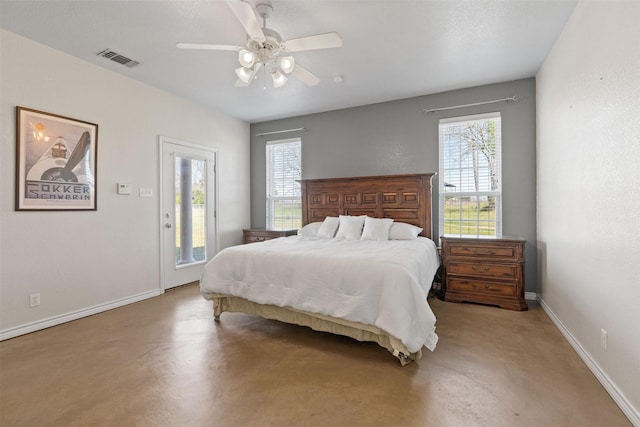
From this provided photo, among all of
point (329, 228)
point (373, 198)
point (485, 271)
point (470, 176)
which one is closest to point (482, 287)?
point (485, 271)

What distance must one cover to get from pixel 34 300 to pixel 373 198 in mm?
4080

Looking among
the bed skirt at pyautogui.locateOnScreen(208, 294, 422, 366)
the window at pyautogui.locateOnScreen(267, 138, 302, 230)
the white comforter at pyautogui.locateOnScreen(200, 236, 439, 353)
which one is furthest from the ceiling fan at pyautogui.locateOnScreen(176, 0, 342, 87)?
the window at pyautogui.locateOnScreen(267, 138, 302, 230)

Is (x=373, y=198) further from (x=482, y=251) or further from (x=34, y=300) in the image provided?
(x=34, y=300)

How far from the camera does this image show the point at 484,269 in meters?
3.51

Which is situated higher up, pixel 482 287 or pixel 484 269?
pixel 484 269

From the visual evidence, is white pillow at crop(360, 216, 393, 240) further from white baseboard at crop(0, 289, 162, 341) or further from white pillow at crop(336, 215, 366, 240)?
white baseboard at crop(0, 289, 162, 341)

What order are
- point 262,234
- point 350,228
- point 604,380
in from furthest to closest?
point 262,234, point 350,228, point 604,380

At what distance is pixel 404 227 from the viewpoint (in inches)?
155

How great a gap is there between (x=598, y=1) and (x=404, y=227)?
8.69 feet

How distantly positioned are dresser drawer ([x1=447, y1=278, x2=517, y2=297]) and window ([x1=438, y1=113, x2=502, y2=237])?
788 millimetres

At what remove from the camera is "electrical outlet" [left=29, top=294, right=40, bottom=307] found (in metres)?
2.86

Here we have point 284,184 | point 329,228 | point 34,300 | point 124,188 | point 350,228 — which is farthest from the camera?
point 284,184

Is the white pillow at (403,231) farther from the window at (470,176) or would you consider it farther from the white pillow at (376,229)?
the window at (470,176)

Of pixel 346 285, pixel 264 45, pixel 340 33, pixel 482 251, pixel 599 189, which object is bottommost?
pixel 346 285
